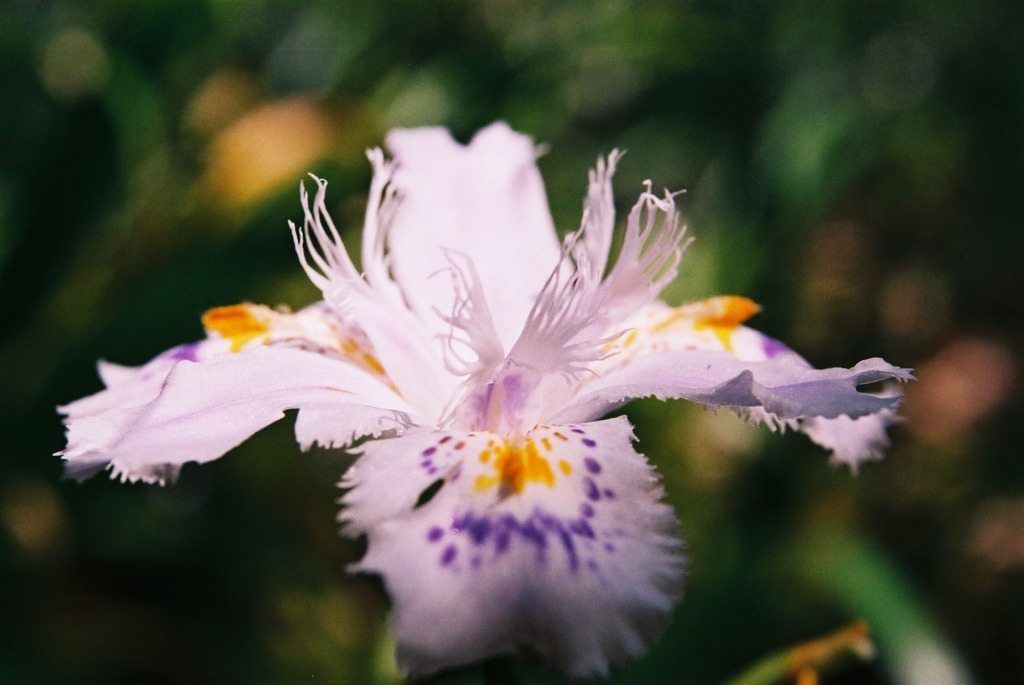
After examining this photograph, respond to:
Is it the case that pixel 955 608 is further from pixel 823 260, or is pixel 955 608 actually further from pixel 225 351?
pixel 225 351

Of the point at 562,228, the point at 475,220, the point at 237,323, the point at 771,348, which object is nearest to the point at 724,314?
the point at 771,348

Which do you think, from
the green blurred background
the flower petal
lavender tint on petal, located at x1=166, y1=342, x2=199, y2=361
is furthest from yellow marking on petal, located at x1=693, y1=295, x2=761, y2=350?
the green blurred background

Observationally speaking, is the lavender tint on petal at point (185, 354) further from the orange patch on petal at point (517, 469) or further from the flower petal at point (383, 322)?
the orange patch on petal at point (517, 469)

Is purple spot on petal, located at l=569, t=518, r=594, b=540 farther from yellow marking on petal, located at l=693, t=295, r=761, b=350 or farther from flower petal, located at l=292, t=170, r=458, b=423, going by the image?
yellow marking on petal, located at l=693, t=295, r=761, b=350

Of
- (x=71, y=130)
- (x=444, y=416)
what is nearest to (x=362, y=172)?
(x=71, y=130)

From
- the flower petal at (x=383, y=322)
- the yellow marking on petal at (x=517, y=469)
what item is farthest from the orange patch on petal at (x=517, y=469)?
A: the flower petal at (x=383, y=322)
